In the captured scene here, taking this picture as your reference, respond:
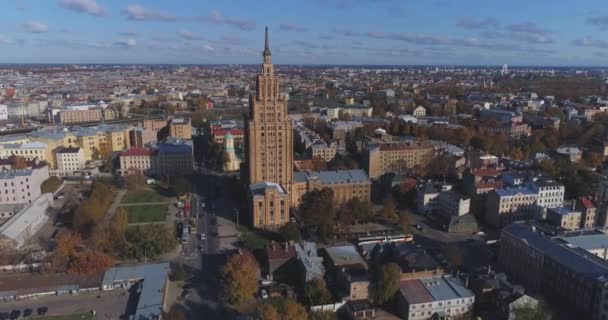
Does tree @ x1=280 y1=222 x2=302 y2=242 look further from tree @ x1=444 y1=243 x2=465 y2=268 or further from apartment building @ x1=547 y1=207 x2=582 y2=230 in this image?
apartment building @ x1=547 y1=207 x2=582 y2=230

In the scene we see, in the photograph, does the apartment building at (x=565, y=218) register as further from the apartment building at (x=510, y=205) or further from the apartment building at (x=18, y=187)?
the apartment building at (x=18, y=187)

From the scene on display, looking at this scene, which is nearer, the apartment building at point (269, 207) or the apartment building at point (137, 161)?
the apartment building at point (269, 207)

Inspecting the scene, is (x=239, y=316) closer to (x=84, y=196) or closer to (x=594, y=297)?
(x=594, y=297)

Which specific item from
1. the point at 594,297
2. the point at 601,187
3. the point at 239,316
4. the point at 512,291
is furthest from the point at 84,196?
the point at 601,187

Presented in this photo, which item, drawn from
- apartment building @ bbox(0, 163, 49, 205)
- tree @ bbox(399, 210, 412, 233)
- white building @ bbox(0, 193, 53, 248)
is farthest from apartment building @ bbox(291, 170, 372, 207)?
apartment building @ bbox(0, 163, 49, 205)

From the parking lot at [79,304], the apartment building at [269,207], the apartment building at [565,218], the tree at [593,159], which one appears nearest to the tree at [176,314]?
the parking lot at [79,304]
